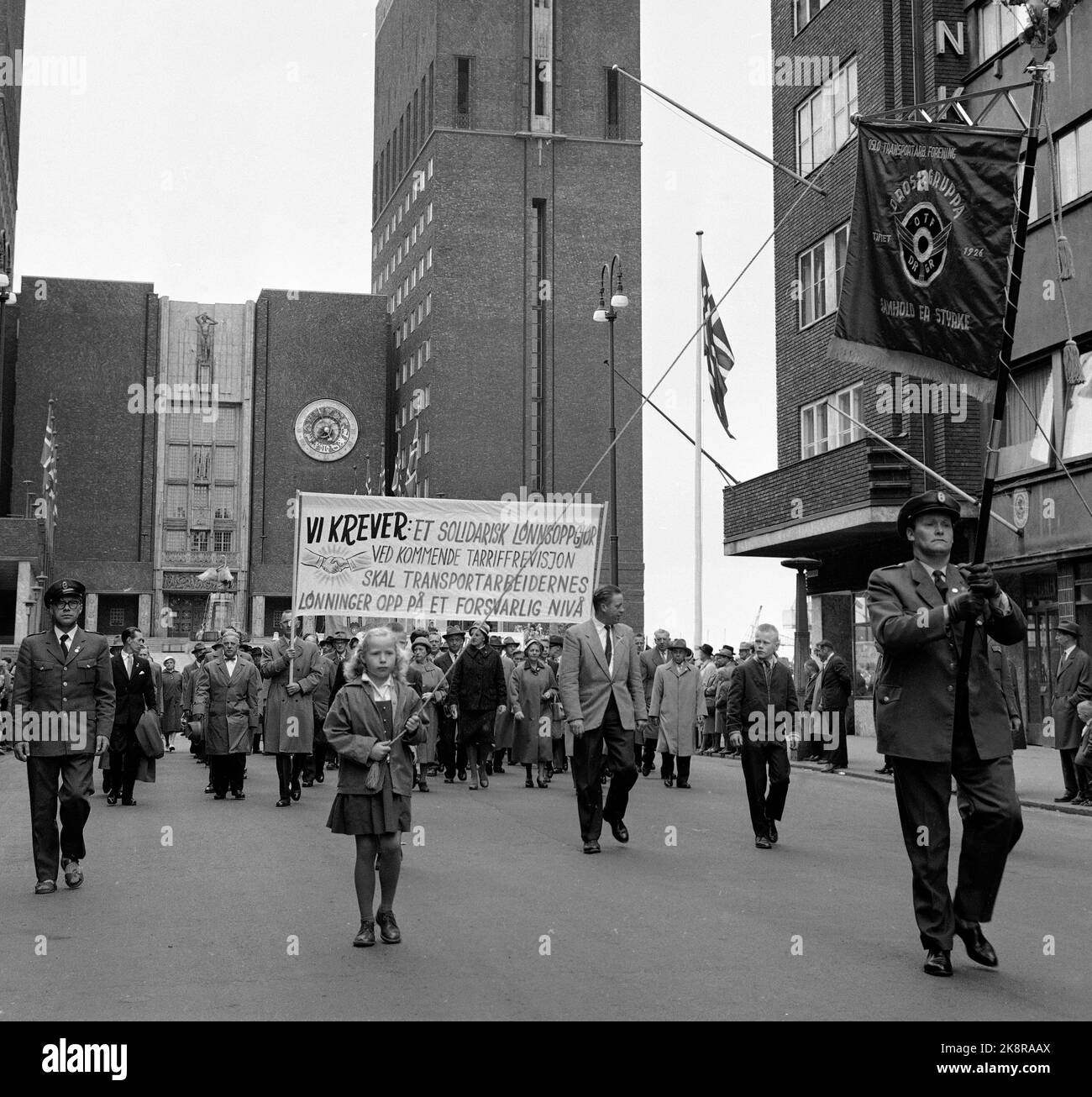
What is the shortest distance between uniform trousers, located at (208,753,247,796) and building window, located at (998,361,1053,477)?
1385cm

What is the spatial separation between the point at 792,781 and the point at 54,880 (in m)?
12.4

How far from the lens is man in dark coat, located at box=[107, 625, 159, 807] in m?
16.1

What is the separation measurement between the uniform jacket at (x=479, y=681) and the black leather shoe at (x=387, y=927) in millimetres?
10692

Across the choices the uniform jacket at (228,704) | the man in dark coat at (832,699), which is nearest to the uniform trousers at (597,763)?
the uniform jacket at (228,704)

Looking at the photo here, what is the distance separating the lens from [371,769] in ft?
25.0

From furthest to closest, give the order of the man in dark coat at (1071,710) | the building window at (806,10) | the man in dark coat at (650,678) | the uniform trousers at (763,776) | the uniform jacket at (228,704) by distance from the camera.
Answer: the building window at (806,10)
the man in dark coat at (650,678)
the uniform jacket at (228,704)
the man in dark coat at (1071,710)
the uniform trousers at (763,776)

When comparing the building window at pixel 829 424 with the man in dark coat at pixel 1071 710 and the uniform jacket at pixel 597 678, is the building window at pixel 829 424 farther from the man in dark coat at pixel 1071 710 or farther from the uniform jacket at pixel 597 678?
the uniform jacket at pixel 597 678

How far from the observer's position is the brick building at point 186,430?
74.8 metres

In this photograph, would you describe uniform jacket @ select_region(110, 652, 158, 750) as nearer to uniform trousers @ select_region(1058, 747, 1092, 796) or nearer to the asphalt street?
the asphalt street

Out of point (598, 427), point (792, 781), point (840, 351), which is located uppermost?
point (598, 427)
